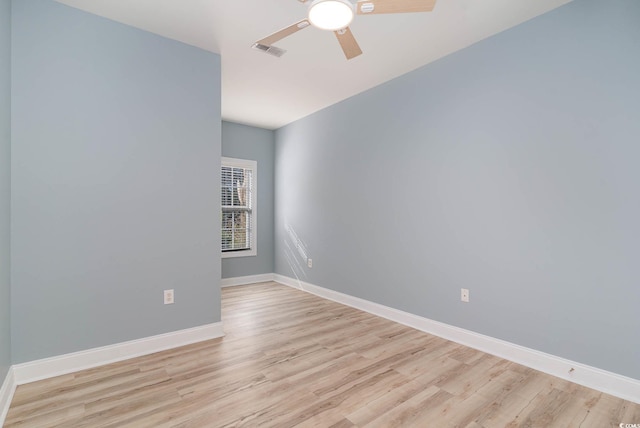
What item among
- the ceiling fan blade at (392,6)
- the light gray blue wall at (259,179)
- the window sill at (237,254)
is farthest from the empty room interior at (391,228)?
the window sill at (237,254)

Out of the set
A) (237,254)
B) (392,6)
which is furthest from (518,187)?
(237,254)

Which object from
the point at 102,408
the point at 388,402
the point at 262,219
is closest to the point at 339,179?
the point at 262,219

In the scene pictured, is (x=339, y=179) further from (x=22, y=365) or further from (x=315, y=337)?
(x=22, y=365)

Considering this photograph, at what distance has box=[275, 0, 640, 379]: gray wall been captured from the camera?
6.67 ft

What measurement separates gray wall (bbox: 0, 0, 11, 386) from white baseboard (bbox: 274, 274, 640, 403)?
3.12 meters

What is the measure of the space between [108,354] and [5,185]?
138cm

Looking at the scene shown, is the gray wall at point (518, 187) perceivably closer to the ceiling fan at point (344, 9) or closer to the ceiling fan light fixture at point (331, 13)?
the ceiling fan at point (344, 9)

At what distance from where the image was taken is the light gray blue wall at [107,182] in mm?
2176

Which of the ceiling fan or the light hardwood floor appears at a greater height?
the ceiling fan

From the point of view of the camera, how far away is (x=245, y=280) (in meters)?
5.14

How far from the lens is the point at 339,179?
165 inches

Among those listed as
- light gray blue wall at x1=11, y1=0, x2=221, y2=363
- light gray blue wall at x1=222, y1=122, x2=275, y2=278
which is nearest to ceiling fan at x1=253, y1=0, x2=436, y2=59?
light gray blue wall at x1=11, y1=0, x2=221, y2=363

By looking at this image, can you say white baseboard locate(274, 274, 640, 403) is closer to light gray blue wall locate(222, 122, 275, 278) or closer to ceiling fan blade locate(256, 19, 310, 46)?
light gray blue wall locate(222, 122, 275, 278)

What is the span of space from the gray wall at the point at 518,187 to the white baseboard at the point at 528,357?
0.06m
